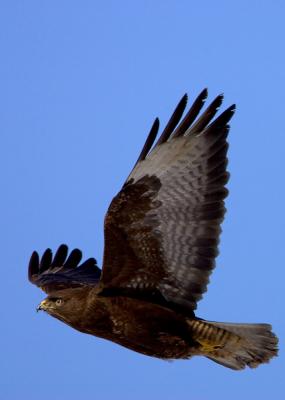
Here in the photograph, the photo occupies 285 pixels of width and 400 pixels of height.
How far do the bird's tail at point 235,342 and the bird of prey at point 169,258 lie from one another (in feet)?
0.03

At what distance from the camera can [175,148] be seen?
990 centimetres

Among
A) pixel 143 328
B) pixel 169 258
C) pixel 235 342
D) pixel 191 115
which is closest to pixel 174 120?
pixel 191 115

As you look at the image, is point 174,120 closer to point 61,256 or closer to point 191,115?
point 191,115

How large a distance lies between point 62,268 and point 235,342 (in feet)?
12.9

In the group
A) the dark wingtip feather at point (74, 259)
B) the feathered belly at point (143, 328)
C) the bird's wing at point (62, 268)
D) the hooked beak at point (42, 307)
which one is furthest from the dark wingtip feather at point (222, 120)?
the dark wingtip feather at point (74, 259)

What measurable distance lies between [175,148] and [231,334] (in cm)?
201

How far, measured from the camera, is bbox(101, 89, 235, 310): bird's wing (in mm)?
9773

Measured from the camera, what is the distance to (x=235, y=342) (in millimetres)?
10242

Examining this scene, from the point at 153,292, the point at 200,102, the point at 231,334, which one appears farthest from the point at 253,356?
the point at 200,102

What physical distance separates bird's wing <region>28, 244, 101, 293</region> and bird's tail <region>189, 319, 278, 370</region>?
285 cm

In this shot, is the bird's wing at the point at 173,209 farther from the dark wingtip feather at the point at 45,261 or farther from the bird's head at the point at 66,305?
the dark wingtip feather at the point at 45,261

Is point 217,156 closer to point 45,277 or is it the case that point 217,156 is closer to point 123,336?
point 123,336

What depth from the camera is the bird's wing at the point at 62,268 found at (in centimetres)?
1295

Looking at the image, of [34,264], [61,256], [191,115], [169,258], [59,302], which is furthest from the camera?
[61,256]
